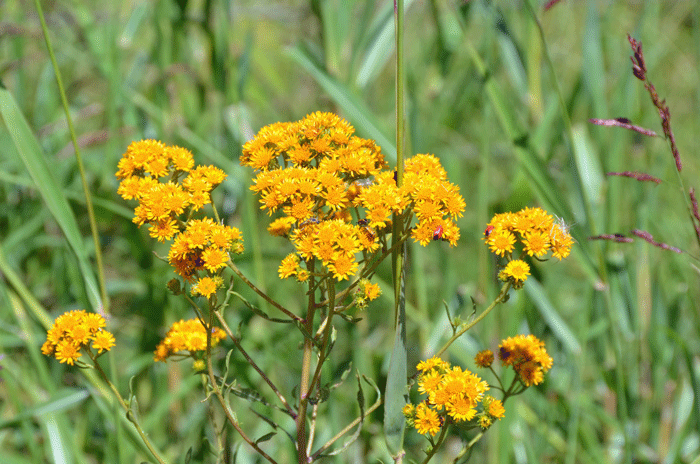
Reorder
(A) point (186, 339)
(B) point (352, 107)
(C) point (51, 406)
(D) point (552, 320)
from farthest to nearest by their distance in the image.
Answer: (D) point (552, 320) < (B) point (352, 107) < (C) point (51, 406) < (A) point (186, 339)

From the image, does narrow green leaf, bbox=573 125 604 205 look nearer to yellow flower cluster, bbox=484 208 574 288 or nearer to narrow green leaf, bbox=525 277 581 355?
narrow green leaf, bbox=525 277 581 355

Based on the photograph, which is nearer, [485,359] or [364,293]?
[364,293]

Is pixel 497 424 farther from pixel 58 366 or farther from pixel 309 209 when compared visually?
pixel 58 366

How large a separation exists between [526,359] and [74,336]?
0.86m

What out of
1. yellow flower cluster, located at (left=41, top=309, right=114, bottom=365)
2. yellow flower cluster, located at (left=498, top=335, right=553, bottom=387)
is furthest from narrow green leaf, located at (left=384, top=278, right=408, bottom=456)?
yellow flower cluster, located at (left=41, top=309, right=114, bottom=365)

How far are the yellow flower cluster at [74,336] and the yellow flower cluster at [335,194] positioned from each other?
365 millimetres

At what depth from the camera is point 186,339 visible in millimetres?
1138

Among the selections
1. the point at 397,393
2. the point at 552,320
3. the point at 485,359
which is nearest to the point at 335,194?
the point at 397,393

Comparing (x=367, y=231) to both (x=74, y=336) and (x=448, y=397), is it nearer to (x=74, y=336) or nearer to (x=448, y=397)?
(x=448, y=397)

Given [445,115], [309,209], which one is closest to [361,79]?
[445,115]

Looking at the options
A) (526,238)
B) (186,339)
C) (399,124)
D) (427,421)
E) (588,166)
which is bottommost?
(427,421)

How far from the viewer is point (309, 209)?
0.97 metres

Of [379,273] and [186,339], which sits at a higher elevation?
[379,273]

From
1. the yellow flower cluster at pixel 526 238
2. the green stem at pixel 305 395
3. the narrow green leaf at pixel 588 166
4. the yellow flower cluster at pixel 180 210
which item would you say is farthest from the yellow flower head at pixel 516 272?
the narrow green leaf at pixel 588 166
